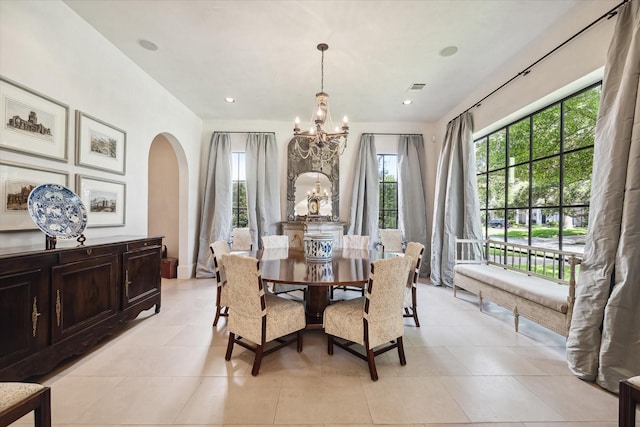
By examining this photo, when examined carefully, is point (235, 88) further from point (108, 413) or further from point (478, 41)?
point (108, 413)

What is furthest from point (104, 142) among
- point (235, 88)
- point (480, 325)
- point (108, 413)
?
point (480, 325)

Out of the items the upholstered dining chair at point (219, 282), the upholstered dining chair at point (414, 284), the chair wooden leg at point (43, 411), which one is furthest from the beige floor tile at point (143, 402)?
the upholstered dining chair at point (414, 284)

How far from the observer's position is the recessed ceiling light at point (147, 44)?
269 cm

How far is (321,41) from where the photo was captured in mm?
2633

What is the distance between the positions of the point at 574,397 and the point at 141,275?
378 cm

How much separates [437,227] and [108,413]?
14.5 ft

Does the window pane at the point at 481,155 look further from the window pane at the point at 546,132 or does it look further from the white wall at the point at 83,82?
the white wall at the point at 83,82

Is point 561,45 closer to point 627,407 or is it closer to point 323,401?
point 627,407

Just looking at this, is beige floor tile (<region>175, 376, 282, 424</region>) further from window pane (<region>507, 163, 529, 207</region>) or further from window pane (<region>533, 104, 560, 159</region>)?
window pane (<region>533, 104, 560, 159</region>)

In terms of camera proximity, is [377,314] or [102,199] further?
[102,199]

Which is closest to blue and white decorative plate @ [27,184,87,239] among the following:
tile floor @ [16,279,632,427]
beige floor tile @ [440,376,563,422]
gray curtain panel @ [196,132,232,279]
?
tile floor @ [16,279,632,427]

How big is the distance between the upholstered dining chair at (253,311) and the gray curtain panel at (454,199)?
3.06 metres

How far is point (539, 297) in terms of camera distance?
2301 mm

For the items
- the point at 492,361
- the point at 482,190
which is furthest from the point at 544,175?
the point at 492,361
